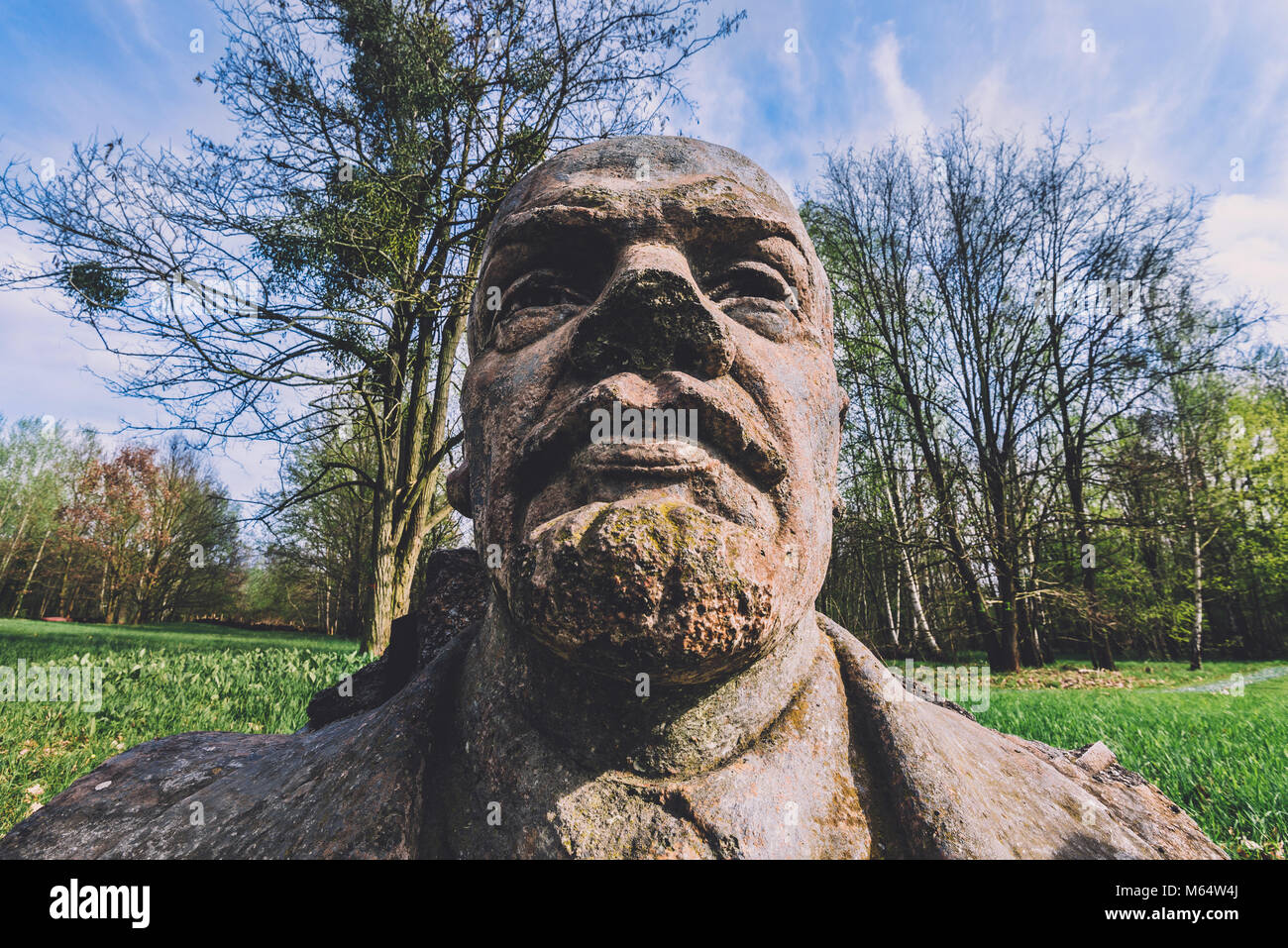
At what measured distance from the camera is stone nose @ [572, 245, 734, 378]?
1.53 m

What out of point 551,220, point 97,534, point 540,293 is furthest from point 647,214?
point 97,534

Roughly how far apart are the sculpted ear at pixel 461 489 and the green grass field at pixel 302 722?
2.61m

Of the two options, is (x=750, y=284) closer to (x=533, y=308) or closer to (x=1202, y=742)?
(x=533, y=308)

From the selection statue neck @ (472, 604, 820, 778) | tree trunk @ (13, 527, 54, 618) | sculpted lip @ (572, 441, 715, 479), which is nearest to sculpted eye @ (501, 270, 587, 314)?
sculpted lip @ (572, 441, 715, 479)

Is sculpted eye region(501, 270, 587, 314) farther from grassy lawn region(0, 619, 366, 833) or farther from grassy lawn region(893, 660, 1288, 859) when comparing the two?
grassy lawn region(893, 660, 1288, 859)

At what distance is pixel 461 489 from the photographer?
220 cm

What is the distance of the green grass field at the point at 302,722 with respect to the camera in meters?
3.15

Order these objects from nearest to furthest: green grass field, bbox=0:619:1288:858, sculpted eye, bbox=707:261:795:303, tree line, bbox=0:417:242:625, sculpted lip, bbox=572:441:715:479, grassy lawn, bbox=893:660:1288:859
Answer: sculpted lip, bbox=572:441:715:479 → sculpted eye, bbox=707:261:795:303 → grassy lawn, bbox=893:660:1288:859 → green grass field, bbox=0:619:1288:858 → tree line, bbox=0:417:242:625

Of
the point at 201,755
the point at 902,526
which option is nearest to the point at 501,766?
the point at 201,755

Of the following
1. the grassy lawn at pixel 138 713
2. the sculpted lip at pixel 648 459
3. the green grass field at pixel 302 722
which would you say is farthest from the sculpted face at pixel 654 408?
the grassy lawn at pixel 138 713

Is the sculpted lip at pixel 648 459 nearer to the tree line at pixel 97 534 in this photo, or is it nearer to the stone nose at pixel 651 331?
the stone nose at pixel 651 331

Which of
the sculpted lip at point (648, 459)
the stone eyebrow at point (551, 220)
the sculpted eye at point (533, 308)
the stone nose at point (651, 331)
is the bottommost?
the sculpted lip at point (648, 459)

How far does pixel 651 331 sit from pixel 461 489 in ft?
3.28
